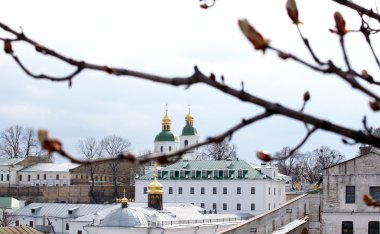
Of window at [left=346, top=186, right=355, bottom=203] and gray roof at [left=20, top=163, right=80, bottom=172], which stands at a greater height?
window at [left=346, top=186, right=355, bottom=203]

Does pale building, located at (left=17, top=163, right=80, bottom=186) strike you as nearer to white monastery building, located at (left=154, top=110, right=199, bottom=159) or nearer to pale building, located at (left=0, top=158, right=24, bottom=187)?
pale building, located at (left=0, top=158, right=24, bottom=187)

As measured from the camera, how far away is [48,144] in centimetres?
292

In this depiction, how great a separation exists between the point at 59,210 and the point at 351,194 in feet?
149

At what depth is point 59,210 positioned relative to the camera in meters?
70.9

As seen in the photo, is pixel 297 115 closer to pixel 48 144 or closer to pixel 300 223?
pixel 48 144

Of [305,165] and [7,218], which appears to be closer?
[7,218]

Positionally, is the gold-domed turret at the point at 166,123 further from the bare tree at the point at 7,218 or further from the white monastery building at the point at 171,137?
the bare tree at the point at 7,218

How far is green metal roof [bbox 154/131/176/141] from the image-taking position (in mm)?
97000

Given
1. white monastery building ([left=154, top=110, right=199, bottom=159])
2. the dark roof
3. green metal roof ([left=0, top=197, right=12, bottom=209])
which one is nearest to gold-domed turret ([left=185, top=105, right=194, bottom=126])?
white monastery building ([left=154, top=110, right=199, bottom=159])

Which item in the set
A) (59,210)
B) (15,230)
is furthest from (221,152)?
(15,230)

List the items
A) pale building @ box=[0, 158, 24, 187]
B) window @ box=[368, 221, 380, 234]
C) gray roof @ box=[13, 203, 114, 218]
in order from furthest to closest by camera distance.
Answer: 1. pale building @ box=[0, 158, 24, 187]
2. gray roof @ box=[13, 203, 114, 218]
3. window @ box=[368, 221, 380, 234]

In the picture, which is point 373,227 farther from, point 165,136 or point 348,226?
point 165,136

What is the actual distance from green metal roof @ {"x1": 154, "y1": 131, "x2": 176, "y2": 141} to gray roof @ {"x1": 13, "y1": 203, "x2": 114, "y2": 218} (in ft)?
85.4

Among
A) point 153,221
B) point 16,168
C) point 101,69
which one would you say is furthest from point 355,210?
point 16,168
